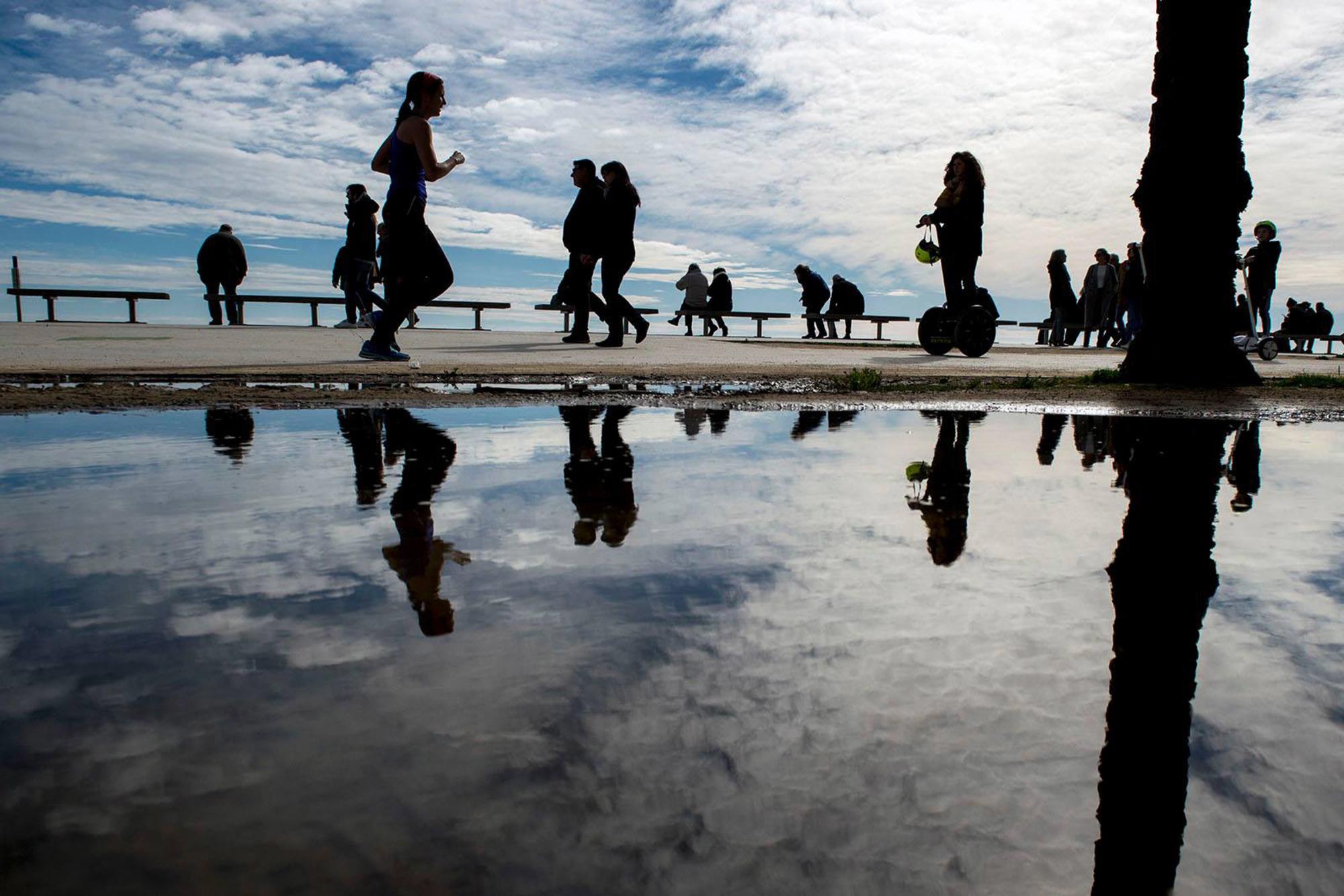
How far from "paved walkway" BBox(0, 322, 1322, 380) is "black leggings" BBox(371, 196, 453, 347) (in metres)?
0.54

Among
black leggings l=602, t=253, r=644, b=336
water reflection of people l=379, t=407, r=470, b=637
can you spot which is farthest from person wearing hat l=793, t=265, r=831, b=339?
water reflection of people l=379, t=407, r=470, b=637

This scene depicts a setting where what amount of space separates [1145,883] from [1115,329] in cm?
2582

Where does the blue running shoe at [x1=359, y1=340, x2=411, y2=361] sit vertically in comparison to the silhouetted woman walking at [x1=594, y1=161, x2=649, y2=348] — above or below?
below

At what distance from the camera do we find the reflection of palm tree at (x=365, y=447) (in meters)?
3.24

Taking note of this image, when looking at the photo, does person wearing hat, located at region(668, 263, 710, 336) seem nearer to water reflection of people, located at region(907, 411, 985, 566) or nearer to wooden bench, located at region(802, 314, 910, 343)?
wooden bench, located at region(802, 314, 910, 343)

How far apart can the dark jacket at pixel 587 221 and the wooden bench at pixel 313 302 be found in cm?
797

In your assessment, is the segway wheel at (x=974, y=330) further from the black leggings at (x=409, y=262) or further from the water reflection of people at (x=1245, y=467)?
the water reflection of people at (x=1245, y=467)

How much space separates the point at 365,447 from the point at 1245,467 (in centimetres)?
347

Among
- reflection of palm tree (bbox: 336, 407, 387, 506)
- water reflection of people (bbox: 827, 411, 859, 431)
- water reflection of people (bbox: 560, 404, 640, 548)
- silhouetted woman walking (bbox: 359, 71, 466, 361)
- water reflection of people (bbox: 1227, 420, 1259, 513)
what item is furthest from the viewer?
silhouetted woman walking (bbox: 359, 71, 466, 361)

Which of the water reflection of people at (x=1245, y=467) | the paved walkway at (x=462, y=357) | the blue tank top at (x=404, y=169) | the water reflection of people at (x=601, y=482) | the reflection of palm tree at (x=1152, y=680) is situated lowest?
the reflection of palm tree at (x=1152, y=680)

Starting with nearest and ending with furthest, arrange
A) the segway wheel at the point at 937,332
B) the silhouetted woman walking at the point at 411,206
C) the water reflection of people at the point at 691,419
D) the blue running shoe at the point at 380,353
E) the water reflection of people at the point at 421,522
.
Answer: the water reflection of people at the point at 421,522
the water reflection of people at the point at 691,419
the silhouetted woman walking at the point at 411,206
the blue running shoe at the point at 380,353
the segway wheel at the point at 937,332

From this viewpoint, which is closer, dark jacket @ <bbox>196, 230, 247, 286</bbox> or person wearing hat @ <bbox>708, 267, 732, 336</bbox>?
dark jacket @ <bbox>196, 230, 247, 286</bbox>

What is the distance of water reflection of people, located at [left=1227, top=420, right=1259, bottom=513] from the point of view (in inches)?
136

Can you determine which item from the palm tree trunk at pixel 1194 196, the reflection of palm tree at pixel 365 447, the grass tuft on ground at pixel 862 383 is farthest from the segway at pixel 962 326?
the reflection of palm tree at pixel 365 447
